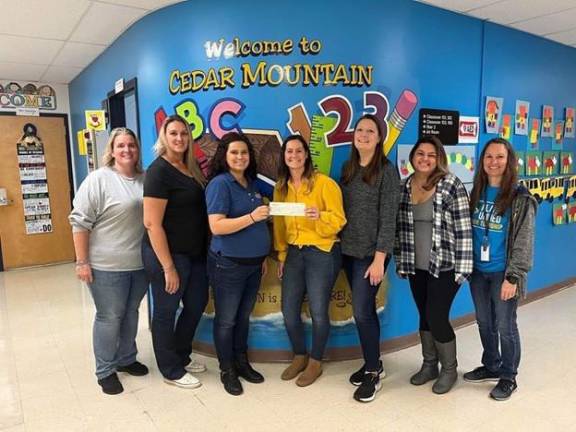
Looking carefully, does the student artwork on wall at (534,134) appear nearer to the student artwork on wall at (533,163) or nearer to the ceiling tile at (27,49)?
the student artwork on wall at (533,163)

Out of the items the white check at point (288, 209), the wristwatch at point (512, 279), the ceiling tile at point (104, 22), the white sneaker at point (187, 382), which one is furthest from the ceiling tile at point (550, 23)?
the white sneaker at point (187, 382)

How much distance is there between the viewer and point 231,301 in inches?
93.4

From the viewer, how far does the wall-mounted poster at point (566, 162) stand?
4.04 m

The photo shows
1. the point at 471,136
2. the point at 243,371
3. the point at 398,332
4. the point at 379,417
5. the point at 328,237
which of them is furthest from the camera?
the point at 471,136

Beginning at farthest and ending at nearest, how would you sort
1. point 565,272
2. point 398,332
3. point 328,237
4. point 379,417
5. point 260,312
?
1. point 565,272
2. point 398,332
3. point 260,312
4. point 328,237
5. point 379,417

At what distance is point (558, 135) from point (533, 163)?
0.52m

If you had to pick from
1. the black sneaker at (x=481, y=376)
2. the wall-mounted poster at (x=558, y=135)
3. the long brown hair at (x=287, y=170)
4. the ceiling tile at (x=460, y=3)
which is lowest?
the black sneaker at (x=481, y=376)

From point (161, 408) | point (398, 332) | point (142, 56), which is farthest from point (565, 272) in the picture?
point (142, 56)

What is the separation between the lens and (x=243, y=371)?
2578mm

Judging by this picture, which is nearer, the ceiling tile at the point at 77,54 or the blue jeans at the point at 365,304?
the blue jeans at the point at 365,304

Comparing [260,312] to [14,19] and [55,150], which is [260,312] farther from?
[55,150]

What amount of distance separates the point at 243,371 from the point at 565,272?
3573 mm

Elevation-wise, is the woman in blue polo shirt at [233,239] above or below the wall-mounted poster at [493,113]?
below

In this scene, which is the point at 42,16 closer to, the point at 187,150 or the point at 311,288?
the point at 187,150
